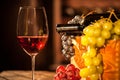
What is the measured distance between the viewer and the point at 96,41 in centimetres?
91

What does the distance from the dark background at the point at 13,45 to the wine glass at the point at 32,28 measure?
2.11 m

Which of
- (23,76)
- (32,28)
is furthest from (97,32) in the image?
(23,76)

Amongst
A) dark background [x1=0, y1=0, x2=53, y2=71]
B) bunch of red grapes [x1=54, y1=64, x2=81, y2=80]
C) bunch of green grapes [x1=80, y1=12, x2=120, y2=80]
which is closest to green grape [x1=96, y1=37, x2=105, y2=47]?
bunch of green grapes [x1=80, y1=12, x2=120, y2=80]

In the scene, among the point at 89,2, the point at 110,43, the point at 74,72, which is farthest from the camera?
the point at 89,2

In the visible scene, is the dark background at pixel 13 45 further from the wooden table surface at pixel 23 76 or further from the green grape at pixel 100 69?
the green grape at pixel 100 69

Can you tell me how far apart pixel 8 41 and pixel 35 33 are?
2230 mm

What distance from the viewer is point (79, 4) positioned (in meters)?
3.13

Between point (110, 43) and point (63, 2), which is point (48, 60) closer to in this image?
point (63, 2)

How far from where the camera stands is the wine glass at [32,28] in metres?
1.09

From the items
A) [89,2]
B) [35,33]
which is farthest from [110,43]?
[89,2]

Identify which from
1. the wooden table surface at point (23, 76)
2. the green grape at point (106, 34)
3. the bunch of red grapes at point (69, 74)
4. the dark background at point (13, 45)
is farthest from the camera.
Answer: the dark background at point (13, 45)

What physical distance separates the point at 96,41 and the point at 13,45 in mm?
2436

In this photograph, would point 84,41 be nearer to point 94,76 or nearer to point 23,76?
point 94,76

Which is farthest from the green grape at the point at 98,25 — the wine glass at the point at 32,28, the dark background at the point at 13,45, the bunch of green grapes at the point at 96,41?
the dark background at the point at 13,45
